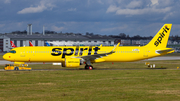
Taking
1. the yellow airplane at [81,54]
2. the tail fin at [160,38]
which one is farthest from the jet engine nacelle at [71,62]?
the tail fin at [160,38]

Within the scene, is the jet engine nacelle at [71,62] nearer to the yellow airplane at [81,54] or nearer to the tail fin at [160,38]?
the yellow airplane at [81,54]

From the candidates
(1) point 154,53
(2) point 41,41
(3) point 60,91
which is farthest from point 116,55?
(2) point 41,41

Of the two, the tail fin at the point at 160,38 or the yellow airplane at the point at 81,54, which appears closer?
the yellow airplane at the point at 81,54

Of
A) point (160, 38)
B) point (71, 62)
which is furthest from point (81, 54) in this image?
point (160, 38)

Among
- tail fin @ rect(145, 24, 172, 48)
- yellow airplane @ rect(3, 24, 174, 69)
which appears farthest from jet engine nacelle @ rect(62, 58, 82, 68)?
tail fin @ rect(145, 24, 172, 48)

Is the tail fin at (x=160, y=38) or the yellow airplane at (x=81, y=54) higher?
the tail fin at (x=160, y=38)

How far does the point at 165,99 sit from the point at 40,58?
2947 centimetres

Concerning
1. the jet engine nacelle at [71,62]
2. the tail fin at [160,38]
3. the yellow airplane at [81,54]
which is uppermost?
the tail fin at [160,38]

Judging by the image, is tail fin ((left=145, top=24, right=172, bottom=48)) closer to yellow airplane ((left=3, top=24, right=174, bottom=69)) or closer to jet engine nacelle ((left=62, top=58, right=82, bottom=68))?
yellow airplane ((left=3, top=24, right=174, bottom=69))

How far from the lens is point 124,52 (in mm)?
45500

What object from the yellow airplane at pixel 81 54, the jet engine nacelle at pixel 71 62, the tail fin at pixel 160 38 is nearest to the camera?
the jet engine nacelle at pixel 71 62

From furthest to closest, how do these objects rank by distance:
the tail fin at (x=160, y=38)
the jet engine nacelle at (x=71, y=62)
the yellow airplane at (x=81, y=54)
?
the tail fin at (x=160, y=38)
the yellow airplane at (x=81, y=54)
the jet engine nacelle at (x=71, y=62)

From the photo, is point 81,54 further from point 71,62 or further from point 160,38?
point 160,38

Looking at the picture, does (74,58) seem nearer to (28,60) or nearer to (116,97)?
(28,60)
